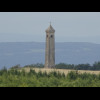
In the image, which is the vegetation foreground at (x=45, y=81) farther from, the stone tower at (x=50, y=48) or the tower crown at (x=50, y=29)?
the stone tower at (x=50, y=48)

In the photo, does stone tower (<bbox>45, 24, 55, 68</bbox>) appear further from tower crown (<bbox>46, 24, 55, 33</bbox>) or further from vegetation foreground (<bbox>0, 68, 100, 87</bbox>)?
vegetation foreground (<bbox>0, 68, 100, 87</bbox>)

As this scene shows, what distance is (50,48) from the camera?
3928 centimetres

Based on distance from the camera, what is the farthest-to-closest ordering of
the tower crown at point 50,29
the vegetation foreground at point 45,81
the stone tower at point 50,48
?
the stone tower at point 50,48 → the tower crown at point 50,29 → the vegetation foreground at point 45,81

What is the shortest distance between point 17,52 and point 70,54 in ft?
23.6

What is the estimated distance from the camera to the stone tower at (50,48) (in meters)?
37.3

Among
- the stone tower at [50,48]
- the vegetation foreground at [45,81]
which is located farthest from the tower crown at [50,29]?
the vegetation foreground at [45,81]

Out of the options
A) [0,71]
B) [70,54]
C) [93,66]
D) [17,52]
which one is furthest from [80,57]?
[0,71]

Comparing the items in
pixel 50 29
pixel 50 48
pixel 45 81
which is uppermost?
pixel 50 29

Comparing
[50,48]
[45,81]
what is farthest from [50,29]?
[45,81]

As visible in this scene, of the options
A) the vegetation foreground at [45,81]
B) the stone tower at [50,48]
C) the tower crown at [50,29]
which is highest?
the tower crown at [50,29]

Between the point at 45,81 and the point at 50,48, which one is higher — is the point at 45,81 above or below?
below

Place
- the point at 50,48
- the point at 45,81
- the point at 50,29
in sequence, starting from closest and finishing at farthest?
1. the point at 45,81
2. the point at 50,29
3. the point at 50,48

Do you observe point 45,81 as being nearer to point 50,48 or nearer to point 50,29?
point 50,29

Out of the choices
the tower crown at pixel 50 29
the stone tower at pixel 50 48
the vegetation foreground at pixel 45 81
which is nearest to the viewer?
the vegetation foreground at pixel 45 81
